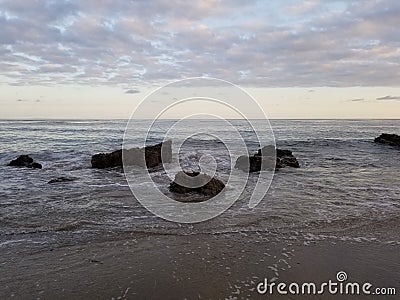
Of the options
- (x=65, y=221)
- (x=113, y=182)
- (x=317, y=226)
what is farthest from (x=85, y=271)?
(x=113, y=182)

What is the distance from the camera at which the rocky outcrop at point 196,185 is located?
9.18 metres

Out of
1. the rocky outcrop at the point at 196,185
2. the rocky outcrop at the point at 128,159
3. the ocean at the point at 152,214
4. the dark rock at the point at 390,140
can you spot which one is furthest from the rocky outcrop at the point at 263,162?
the dark rock at the point at 390,140

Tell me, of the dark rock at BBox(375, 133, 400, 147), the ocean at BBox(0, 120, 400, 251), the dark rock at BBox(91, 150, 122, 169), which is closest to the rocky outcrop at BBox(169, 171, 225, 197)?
the ocean at BBox(0, 120, 400, 251)

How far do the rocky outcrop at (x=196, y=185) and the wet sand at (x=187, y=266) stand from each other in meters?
3.42

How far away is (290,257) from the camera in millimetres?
4969

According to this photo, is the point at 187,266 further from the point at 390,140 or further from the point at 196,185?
the point at 390,140

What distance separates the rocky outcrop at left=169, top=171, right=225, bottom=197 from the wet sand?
11.2ft

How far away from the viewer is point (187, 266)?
467 centimetres

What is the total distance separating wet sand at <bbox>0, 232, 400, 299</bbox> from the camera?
4.00 meters

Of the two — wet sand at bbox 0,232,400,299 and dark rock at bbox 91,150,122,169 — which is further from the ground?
dark rock at bbox 91,150,122,169

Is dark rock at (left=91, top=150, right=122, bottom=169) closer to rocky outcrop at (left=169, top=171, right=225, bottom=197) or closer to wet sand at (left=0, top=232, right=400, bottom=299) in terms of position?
rocky outcrop at (left=169, top=171, right=225, bottom=197)

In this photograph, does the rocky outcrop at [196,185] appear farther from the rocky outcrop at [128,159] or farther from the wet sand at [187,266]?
the rocky outcrop at [128,159]

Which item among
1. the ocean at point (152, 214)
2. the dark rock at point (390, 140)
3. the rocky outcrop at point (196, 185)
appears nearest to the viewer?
the ocean at point (152, 214)

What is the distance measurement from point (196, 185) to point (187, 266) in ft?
16.1
